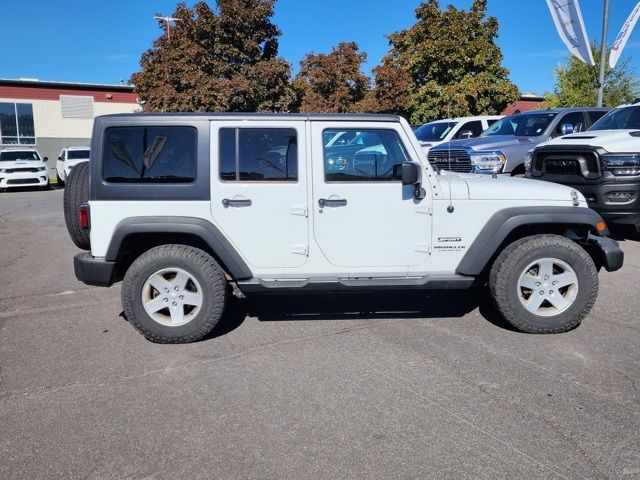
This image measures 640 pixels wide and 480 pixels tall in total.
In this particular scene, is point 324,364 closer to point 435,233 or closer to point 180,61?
point 435,233

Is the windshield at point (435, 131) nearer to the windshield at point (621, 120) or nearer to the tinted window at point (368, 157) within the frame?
the windshield at point (621, 120)

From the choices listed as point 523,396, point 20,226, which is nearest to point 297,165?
point 523,396

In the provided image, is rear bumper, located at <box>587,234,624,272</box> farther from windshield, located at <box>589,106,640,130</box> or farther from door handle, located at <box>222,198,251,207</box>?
windshield, located at <box>589,106,640,130</box>

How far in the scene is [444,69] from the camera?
968 inches

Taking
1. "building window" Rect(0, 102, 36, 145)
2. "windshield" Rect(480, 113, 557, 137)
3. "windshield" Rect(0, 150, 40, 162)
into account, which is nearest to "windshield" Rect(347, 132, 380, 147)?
"windshield" Rect(480, 113, 557, 137)

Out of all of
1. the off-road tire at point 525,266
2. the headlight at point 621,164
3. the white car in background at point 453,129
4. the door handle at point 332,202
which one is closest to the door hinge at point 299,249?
the door handle at point 332,202

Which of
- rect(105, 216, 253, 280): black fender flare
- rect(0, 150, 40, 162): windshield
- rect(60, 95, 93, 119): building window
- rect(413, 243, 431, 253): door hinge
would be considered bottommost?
rect(413, 243, 431, 253): door hinge

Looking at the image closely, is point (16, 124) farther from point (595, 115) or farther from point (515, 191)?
point (515, 191)

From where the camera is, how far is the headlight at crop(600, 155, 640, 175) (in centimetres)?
768

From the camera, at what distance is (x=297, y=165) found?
4.56 metres

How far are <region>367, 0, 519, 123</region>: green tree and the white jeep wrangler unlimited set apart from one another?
66.4 feet

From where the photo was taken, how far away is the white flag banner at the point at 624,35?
16.7 metres

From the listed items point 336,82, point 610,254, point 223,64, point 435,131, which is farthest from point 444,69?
point 610,254

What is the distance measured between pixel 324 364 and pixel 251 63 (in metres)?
23.3
